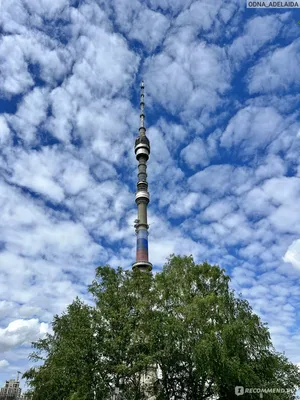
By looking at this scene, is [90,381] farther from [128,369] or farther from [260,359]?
[260,359]

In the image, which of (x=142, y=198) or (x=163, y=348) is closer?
(x=163, y=348)

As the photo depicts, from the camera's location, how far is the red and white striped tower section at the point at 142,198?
7238cm

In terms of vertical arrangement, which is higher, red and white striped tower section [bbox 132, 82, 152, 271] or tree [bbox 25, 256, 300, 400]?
red and white striped tower section [bbox 132, 82, 152, 271]

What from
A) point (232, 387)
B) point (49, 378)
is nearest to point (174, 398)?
point (232, 387)

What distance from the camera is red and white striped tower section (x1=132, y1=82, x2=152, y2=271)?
72.4 metres

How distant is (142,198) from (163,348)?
180 ft

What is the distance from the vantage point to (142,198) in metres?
80.4

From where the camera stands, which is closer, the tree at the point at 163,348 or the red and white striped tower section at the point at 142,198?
the tree at the point at 163,348

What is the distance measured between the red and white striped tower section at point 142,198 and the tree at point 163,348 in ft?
112

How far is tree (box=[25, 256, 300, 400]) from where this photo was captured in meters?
24.7

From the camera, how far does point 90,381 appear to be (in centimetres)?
2539

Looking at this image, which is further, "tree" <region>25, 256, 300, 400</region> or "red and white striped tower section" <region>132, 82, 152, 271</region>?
"red and white striped tower section" <region>132, 82, 152, 271</region>

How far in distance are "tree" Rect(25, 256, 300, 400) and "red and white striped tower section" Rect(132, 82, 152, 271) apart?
3415 centimetres

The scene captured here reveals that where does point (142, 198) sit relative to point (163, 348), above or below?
above
